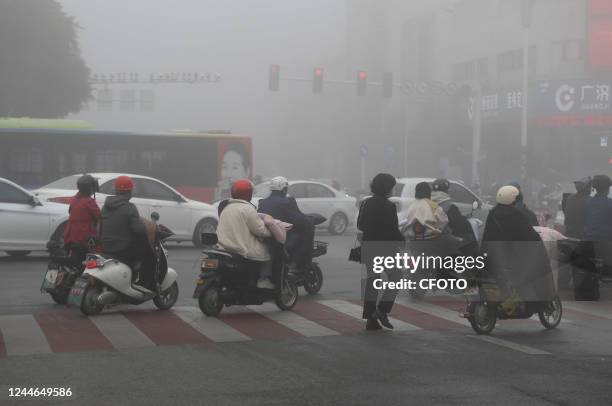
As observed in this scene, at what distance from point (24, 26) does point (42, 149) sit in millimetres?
20877

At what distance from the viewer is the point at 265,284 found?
12.2m

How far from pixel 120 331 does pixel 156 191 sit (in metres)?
11.4

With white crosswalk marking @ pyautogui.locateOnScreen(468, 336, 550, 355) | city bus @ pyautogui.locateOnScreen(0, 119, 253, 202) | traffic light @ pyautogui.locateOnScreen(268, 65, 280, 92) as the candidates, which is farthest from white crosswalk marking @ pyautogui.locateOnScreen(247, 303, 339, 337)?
traffic light @ pyautogui.locateOnScreen(268, 65, 280, 92)

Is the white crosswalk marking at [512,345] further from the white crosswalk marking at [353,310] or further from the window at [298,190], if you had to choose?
the window at [298,190]

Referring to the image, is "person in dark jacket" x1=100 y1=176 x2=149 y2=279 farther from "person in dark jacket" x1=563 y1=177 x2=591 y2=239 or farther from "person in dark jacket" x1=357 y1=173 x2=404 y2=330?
"person in dark jacket" x1=563 y1=177 x2=591 y2=239

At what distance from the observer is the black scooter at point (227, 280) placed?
11.8m

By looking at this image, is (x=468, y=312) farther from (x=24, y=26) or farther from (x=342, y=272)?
(x=24, y=26)

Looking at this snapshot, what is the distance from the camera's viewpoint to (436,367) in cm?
885

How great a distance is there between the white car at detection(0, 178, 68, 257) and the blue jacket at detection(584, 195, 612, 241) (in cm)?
911

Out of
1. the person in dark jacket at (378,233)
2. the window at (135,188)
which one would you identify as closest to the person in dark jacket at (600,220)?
the person in dark jacket at (378,233)

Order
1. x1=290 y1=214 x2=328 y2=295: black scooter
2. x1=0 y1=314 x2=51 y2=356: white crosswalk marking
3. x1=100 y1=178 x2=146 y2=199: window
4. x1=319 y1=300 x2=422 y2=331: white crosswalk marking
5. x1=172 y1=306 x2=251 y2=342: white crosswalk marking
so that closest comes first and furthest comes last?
x1=0 y1=314 x2=51 y2=356: white crosswalk marking < x1=172 y1=306 x2=251 y2=342: white crosswalk marking < x1=319 y1=300 x2=422 y2=331: white crosswalk marking < x1=290 y1=214 x2=328 y2=295: black scooter < x1=100 y1=178 x2=146 y2=199: window

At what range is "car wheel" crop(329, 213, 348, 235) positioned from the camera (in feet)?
95.2

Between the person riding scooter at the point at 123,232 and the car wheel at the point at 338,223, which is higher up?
the person riding scooter at the point at 123,232

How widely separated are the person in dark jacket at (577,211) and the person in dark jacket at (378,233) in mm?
4887
